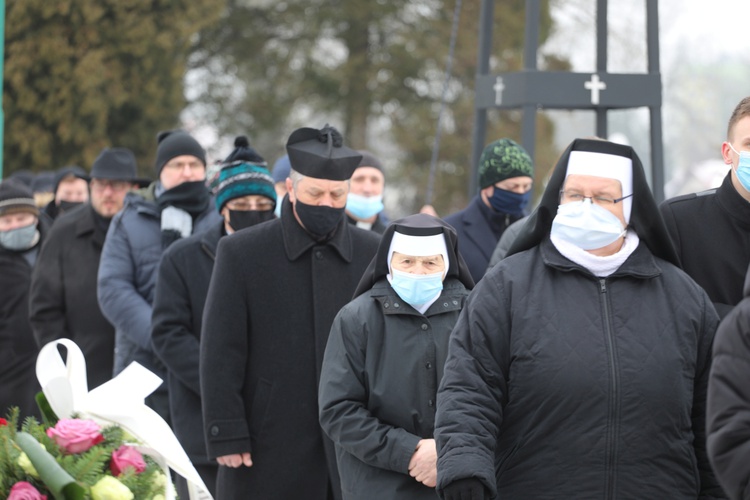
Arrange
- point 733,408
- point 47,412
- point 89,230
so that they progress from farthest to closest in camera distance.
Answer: point 89,230 < point 47,412 < point 733,408

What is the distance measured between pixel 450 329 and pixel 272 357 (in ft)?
3.55

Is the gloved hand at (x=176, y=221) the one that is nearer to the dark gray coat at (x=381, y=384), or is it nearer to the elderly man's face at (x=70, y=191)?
the dark gray coat at (x=381, y=384)

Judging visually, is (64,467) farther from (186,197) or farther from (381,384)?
(186,197)

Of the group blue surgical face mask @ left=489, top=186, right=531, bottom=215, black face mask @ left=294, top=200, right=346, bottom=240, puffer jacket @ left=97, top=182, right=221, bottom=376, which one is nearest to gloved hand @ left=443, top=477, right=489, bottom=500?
black face mask @ left=294, top=200, right=346, bottom=240

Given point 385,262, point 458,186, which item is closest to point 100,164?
point 385,262

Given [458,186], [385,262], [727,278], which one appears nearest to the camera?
Answer: [727,278]

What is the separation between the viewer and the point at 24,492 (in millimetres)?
3105

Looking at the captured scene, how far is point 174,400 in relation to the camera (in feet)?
21.4

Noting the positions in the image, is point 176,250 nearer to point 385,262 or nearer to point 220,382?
point 220,382

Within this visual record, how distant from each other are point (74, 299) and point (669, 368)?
486 cm

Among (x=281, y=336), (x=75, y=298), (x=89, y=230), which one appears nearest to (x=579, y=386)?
(x=281, y=336)

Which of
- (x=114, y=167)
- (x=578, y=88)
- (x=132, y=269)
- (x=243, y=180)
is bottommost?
(x=132, y=269)

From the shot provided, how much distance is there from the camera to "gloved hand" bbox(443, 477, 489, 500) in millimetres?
3799

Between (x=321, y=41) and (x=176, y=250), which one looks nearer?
(x=176, y=250)
